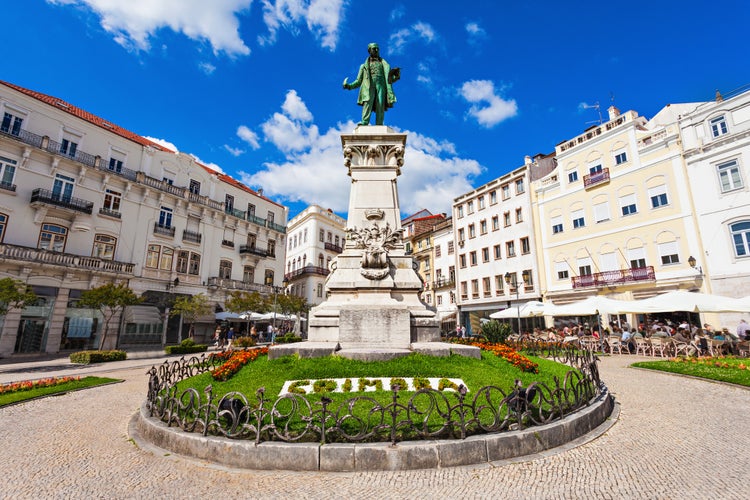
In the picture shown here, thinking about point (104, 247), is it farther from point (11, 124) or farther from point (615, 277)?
point (615, 277)

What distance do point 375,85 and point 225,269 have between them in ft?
91.4

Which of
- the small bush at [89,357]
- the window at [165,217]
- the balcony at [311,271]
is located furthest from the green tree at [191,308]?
the balcony at [311,271]

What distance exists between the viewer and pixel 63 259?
23016mm

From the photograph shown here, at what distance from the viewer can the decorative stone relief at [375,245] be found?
379 inches

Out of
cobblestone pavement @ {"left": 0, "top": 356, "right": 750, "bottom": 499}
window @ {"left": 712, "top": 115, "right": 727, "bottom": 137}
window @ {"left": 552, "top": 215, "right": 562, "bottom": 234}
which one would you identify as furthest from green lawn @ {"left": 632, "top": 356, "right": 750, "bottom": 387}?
window @ {"left": 552, "top": 215, "right": 562, "bottom": 234}

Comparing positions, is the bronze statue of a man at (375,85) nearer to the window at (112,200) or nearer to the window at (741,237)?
the window at (112,200)

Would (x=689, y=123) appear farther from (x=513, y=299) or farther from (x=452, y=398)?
(x=452, y=398)

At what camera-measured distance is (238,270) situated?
1406 inches

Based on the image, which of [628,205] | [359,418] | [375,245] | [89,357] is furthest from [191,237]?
[628,205]

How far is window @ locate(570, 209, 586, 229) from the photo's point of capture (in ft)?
102

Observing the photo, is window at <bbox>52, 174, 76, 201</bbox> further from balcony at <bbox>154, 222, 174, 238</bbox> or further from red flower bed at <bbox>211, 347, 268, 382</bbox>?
red flower bed at <bbox>211, 347, 268, 382</bbox>

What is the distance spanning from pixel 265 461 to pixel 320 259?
44132 mm

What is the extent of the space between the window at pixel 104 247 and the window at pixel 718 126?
43.7 m

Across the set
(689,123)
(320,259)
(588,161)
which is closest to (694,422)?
(689,123)
